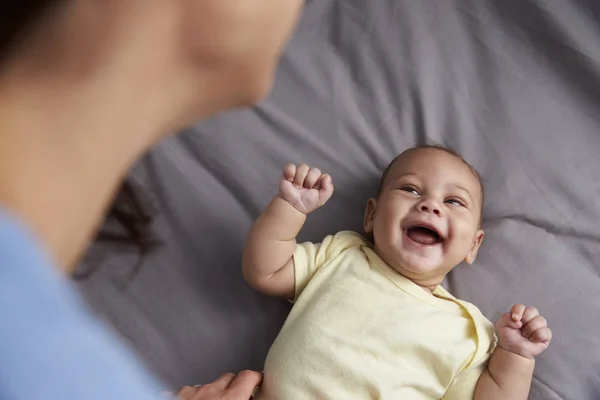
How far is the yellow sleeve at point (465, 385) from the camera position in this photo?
3.46 ft

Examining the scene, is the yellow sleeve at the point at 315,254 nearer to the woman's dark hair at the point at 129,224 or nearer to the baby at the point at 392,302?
the baby at the point at 392,302

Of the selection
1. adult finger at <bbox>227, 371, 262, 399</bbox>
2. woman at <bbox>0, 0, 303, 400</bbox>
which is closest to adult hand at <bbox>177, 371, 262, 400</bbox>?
adult finger at <bbox>227, 371, 262, 399</bbox>

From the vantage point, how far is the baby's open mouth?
1.12 meters

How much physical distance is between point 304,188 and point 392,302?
23 centimetres

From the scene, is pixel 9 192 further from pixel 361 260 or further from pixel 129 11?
pixel 361 260

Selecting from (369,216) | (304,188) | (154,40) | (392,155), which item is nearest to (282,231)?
(304,188)

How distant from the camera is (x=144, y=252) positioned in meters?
1.16

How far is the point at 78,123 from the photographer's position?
0.40 meters

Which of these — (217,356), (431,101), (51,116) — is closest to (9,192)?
(51,116)

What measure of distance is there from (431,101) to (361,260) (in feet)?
1.19

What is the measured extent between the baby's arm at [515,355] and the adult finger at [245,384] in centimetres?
34

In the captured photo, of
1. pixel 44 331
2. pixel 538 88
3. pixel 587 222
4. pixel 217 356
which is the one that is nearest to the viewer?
pixel 44 331

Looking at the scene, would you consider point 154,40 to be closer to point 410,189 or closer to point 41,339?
point 41,339

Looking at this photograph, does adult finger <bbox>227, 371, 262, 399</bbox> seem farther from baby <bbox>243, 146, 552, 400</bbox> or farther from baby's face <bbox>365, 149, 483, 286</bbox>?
baby's face <bbox>365, 149, 483, 286</bbox>
